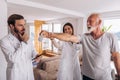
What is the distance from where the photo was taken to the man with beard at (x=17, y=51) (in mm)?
1476

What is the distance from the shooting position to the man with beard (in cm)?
148

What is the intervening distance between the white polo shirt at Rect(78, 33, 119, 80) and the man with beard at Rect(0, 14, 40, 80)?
2.21 feet

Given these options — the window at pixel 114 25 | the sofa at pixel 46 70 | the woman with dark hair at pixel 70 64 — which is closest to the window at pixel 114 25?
the window at pixel 114 25

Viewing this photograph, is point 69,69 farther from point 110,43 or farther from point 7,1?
point 7,1

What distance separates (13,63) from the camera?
1470 mm

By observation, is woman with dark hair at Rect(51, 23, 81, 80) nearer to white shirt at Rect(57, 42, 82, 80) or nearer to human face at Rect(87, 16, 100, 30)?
white shirt at Rect(57, 42, 82, 80)

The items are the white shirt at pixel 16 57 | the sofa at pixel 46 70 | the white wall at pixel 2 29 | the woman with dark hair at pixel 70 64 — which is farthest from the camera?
the sofa at pixel 46 70

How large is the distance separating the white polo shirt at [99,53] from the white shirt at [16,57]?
0.67 m

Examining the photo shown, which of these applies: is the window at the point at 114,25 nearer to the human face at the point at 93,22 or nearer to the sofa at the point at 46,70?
the sofa at the point at 46,70

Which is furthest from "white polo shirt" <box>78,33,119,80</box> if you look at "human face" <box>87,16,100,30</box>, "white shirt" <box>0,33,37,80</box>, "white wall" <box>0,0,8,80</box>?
"white wall" <box>0,0,8,80</box>

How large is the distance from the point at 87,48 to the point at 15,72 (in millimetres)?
832

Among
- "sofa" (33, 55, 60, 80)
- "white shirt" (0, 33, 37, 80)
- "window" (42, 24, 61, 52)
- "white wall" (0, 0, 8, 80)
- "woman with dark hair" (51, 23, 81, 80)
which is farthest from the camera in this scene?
"window" (42, 24, 61, 52)

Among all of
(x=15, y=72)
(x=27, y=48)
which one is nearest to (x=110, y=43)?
(x=27, y=48)

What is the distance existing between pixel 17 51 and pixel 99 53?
860 millimetres
